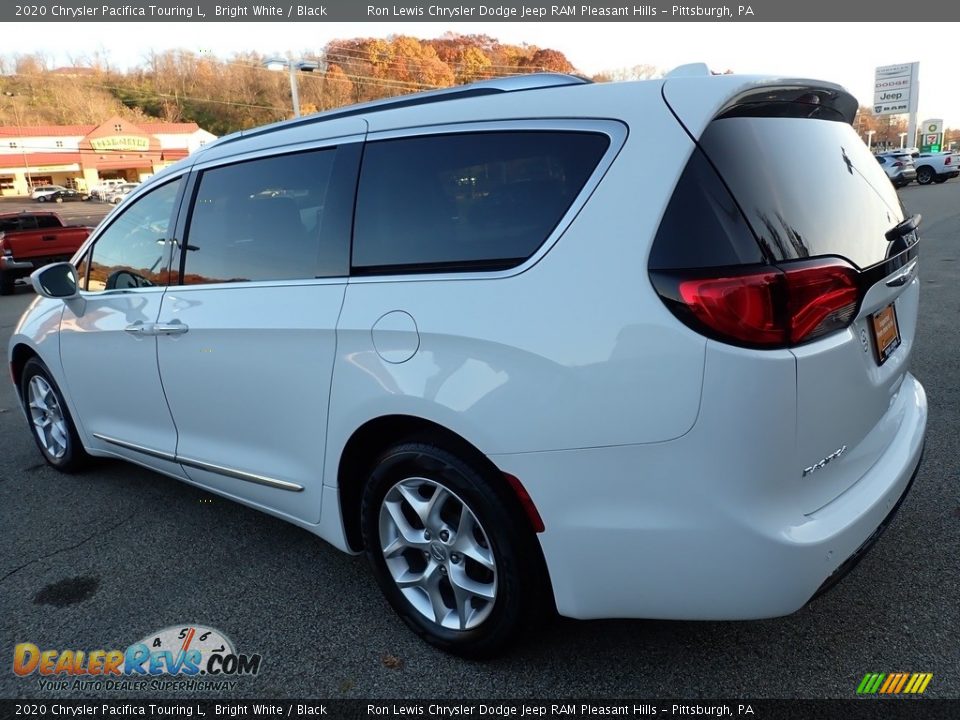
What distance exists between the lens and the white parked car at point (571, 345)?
1780mm

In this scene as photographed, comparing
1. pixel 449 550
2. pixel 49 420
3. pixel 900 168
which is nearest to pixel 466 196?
pixel 449 550

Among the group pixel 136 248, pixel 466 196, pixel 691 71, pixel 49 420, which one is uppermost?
pixel 691 71

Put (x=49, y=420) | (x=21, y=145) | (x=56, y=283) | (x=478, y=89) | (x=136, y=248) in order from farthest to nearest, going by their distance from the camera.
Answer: (x=21, y=145)
(x=49, y=420)
(x=56, y=283)
(x=136, y=248)
(x=478, y=89)

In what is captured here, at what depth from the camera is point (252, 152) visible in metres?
2.97

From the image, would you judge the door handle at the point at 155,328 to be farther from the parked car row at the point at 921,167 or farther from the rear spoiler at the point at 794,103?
the parked car row at the point at 921,167

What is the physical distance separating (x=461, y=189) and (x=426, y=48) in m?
77.6

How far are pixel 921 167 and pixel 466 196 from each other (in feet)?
128

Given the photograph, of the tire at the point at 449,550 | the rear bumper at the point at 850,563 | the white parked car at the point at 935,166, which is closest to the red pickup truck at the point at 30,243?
the tire at the point at 449,550

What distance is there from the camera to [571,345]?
189 centimetres

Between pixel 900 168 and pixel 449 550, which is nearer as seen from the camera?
pixel 449 550

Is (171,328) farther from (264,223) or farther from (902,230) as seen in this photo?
(902,230)

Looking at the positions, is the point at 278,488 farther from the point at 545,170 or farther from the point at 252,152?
the point at 545,170

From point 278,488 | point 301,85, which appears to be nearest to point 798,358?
point 278,488

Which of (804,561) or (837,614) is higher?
(804,561)
